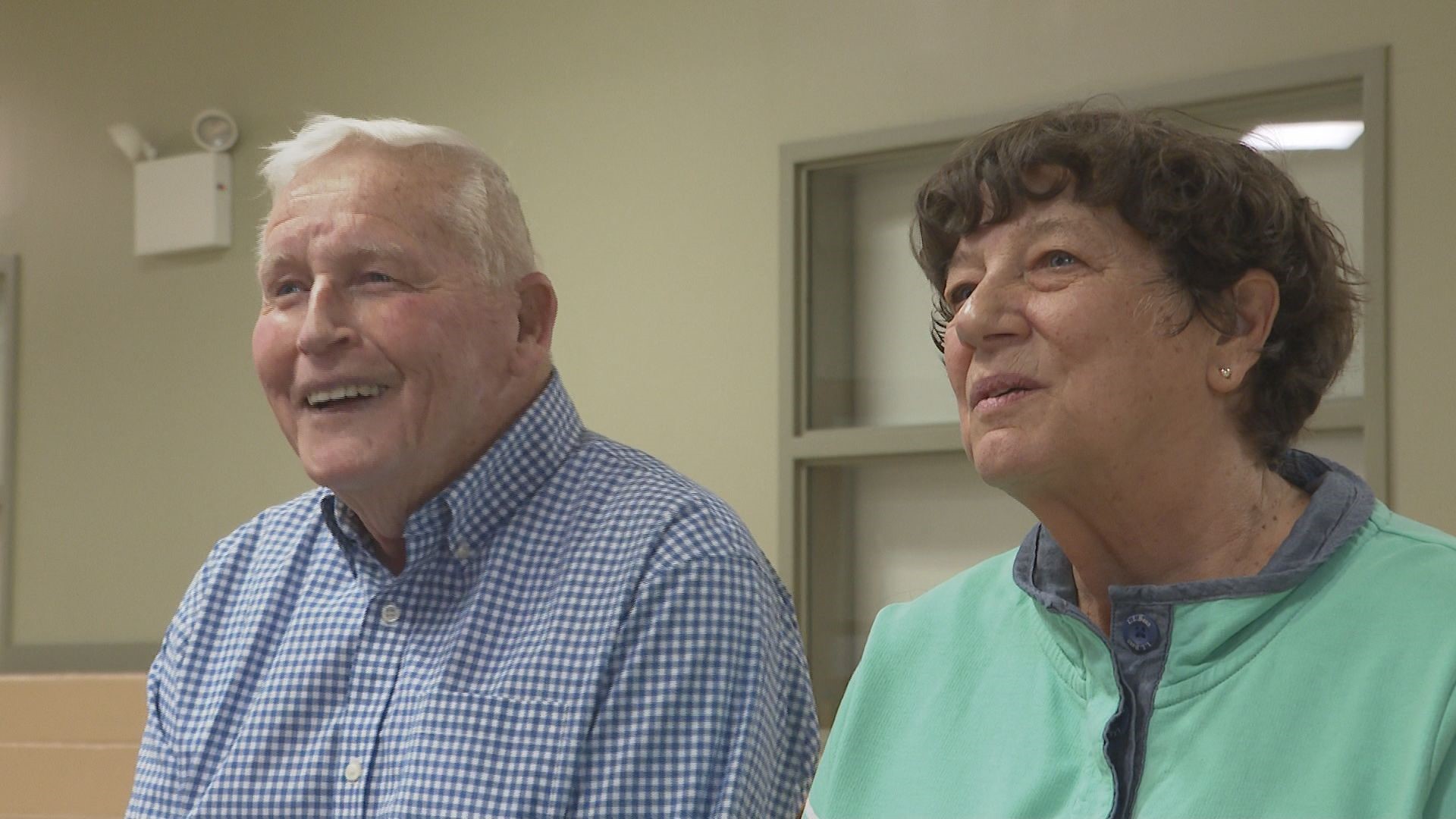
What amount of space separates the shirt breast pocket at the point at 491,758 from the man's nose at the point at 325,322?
17.2 inches

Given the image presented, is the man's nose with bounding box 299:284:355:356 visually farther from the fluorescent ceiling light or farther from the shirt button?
the fluorescent ceiling light

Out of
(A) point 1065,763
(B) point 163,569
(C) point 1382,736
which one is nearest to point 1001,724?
(A) point 1065,763

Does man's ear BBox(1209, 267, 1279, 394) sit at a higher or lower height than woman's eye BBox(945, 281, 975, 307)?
lower

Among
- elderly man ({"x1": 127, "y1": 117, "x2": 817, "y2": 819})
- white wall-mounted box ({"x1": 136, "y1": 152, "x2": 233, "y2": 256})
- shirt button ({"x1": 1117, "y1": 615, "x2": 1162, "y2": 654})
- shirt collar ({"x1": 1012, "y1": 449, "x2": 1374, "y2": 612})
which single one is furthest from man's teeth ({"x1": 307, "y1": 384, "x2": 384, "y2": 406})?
white wall-mounted box ({"x1": 136, "y1": 152, "x2": 233, "y2": 256})

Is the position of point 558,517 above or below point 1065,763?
above

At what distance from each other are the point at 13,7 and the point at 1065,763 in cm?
465

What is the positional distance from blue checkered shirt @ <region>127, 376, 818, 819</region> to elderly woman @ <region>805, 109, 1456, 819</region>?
20 cm

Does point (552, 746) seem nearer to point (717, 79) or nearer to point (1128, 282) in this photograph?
point (1128, 282)

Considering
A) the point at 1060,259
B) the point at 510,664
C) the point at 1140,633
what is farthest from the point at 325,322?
the point at 1140,633

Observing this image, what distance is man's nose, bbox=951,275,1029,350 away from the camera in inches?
56.8

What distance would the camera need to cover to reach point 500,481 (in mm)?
1900

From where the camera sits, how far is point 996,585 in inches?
63.2

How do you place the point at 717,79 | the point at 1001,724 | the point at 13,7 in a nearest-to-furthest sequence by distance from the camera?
1. the point at 1001,724
2. the point at 717,79
3. the point at 13,7

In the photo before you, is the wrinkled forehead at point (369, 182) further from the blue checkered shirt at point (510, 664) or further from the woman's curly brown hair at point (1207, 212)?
the woman's curly brown hair at point (1207, 212)
